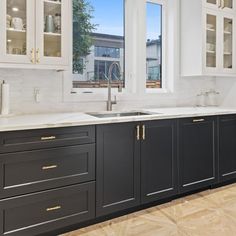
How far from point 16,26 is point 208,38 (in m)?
2.36

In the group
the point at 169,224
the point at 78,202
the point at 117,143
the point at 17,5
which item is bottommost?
the point at 169,224

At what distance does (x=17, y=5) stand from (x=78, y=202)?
1.71m

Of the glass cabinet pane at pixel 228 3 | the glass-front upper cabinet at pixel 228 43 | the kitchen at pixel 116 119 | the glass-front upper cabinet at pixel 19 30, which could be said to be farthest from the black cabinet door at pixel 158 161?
the glass cabinet pane at pixel 228 3

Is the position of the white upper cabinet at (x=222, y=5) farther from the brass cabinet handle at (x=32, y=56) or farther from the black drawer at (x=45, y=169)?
Answer: the black drawer at (x=45, y=169)

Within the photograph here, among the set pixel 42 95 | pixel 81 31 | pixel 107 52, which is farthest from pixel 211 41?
pixel 42 95

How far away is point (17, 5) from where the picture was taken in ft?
8.05

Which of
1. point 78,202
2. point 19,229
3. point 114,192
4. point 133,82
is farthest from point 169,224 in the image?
point 133,82

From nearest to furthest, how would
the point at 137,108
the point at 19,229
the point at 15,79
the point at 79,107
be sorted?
1. the point at 19,229
2. the point at 15,79
3. the point at 79,107
4. the point at 137,108

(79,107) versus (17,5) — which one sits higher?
(17,5)

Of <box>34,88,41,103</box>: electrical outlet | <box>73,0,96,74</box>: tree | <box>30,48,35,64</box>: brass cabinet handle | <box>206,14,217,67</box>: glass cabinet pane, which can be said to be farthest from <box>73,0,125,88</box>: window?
<box>206,14,217,67</box>: glass cabinet pane

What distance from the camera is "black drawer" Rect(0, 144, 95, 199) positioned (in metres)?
2.08

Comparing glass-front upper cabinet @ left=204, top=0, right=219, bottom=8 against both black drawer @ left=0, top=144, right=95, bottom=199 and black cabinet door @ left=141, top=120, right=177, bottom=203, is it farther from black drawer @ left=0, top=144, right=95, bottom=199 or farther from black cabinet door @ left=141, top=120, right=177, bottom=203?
black drawer @ left=0, top=144, right=95, bottom=199

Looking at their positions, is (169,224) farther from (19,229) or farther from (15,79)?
(15,79)

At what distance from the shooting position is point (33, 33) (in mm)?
2477
